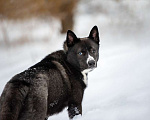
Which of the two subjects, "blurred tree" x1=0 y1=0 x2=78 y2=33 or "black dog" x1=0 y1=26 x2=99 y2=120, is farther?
"blurred tree" x1=0 y1=0 x2=78 y2=33

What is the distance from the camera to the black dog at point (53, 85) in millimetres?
3287

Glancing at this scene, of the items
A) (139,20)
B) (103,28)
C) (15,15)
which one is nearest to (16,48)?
(15,15)

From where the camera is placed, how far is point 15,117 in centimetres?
312

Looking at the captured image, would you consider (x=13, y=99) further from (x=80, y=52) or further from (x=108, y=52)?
(x=108, y=52)

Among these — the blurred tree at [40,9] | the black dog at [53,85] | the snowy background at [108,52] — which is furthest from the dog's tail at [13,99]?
the blurred tree at [40,9]

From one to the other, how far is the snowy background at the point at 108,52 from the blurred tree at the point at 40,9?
72 cm

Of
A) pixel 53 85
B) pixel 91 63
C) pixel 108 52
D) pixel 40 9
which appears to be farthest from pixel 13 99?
pixel 40 9

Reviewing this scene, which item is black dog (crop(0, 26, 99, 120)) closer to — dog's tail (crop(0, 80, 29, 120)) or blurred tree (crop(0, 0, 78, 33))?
dog's tail (crop(0, 80, 29, 120))

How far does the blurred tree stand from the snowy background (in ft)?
2.36

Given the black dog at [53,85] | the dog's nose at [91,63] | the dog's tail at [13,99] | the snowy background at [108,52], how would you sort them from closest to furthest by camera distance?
1. the dog's tail at [13,99]
2. the black dog at [53,85]
3. the dog's nose at [91,63]
4. the snowy background at [108,52]

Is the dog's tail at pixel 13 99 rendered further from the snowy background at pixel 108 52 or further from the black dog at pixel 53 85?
the snowy background at pixel 108 52

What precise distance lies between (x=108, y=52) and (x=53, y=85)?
7638 millimetres

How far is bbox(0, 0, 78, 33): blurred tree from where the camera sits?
14.0 m

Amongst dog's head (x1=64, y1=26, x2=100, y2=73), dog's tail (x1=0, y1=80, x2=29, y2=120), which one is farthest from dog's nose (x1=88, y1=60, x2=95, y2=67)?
dog's tail (x1=0, y1=80, x2=29, y2=120)
